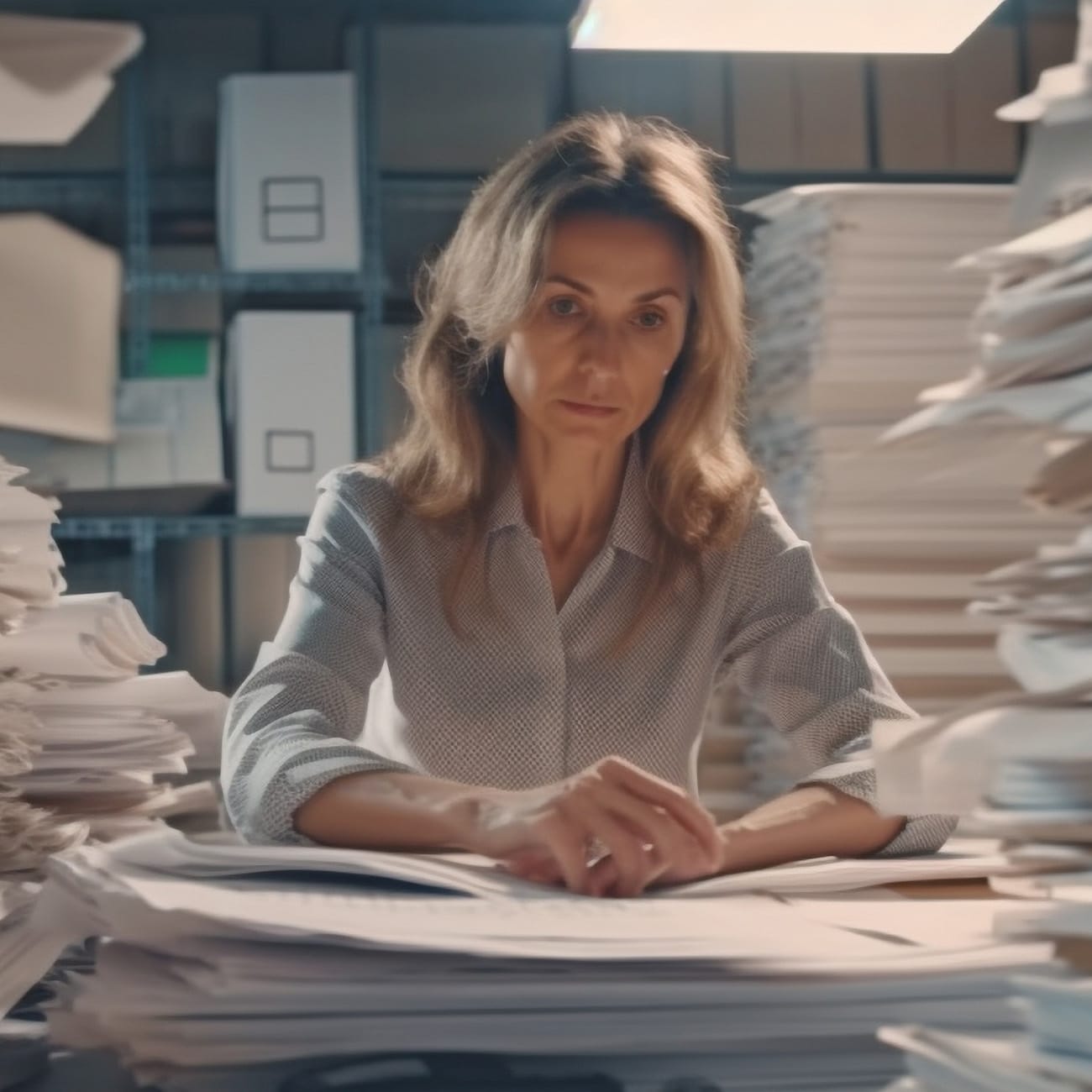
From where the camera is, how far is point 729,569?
60.5 inches

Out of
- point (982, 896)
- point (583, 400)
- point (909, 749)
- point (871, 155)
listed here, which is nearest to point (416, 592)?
point (583, 400)

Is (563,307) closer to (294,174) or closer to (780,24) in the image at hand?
(780,24)

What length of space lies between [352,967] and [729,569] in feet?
3.49

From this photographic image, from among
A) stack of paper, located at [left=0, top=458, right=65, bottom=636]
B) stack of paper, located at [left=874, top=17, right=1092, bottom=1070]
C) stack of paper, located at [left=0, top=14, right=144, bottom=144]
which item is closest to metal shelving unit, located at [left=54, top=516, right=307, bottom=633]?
stack of paper, located at [left=0, top=14, right=144, bottom=144]

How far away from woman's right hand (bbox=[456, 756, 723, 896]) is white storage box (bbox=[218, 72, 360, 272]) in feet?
6.72

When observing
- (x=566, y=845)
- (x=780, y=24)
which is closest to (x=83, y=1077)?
(x=566, y=845)

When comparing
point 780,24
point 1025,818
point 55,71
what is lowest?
point 1025,818

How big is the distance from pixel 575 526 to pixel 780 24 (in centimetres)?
51

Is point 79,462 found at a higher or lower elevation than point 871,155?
lower

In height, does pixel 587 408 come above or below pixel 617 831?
above

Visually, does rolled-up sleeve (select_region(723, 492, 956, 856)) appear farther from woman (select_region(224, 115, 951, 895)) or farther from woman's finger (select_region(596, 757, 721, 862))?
woman's finger (select_region(596, 757, 721, 862))

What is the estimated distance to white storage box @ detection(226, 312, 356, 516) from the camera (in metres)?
2.71

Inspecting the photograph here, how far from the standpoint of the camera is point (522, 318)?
1452 mm

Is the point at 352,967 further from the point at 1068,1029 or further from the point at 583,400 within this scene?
the point at 583,400
